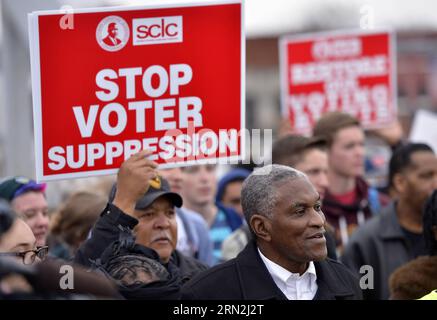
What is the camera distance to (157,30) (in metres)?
4.82

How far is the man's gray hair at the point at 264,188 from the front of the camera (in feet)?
14.1

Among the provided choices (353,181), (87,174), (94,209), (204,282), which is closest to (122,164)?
(87,174)

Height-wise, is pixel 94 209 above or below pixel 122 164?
below

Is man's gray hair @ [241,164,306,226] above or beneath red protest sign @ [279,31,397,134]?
beneath

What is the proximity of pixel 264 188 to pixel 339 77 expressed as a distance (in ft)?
17.2

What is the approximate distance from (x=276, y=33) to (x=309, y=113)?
51545 mm

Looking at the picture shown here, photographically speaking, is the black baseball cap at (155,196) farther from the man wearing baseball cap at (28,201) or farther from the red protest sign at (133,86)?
the man wearing baseball cap at (28,201)

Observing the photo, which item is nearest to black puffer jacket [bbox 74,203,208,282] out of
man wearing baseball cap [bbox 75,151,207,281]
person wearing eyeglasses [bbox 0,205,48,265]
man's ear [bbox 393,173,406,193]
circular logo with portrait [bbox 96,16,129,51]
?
man wearing baseball cap [bbox 75,151,207,281]

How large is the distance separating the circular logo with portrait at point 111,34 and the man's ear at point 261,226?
1.04 metres

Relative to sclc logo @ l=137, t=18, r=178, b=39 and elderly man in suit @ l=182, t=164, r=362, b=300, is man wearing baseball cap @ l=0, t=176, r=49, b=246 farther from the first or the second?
elderly man in suit @ l=182, t=164, r=362, b=300

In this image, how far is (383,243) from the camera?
6.50 metres

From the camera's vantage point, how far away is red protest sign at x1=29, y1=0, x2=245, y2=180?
467 cm

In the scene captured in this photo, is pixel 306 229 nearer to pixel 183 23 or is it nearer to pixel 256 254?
pixel 256 254

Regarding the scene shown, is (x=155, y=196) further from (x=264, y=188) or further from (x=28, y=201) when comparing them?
(x=28, y=201)
